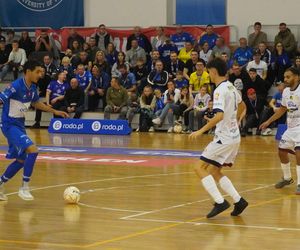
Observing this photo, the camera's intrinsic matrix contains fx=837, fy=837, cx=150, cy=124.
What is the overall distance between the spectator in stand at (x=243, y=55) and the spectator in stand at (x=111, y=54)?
182 inches

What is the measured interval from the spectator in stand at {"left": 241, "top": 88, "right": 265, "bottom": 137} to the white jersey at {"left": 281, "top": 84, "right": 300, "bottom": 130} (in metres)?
11.6

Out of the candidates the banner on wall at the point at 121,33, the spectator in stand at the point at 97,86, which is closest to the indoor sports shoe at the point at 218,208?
the spectator in stand at the point at 97,86

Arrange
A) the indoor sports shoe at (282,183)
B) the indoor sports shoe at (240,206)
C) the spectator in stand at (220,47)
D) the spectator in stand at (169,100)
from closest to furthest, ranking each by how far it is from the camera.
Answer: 1. the indoor sports shoe at (240,206)
2. the indoor sports shoe at (282,183)
3. the spectator in stand at (169,100)
4. the spectator in stand at (220,47)

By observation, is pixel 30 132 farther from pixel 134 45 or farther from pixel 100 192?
pixel 100 192

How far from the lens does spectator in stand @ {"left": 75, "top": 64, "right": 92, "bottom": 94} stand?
29297 millimetres

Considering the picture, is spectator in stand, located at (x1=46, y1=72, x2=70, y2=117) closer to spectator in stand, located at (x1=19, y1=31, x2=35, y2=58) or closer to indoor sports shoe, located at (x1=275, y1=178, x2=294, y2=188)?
spectator in stand, located at (x1=19, y1=31, x2=35, y2=58)

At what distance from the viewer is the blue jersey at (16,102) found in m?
12.9

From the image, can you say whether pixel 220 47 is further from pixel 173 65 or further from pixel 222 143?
pixel 222 143

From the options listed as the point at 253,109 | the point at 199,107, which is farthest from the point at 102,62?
the point at 253,109

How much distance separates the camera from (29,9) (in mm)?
34312

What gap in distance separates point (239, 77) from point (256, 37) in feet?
7.88

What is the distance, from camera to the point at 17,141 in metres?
12.8

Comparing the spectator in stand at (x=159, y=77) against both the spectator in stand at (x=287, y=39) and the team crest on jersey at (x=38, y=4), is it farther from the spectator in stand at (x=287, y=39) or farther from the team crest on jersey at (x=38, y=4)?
the team crest on jersey at (x=38, y=4)

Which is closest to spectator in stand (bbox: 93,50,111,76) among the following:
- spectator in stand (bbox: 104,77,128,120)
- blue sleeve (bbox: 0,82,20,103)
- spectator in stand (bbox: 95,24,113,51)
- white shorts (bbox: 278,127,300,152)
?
spectator in stand (bbox: 95,24,113,51)
